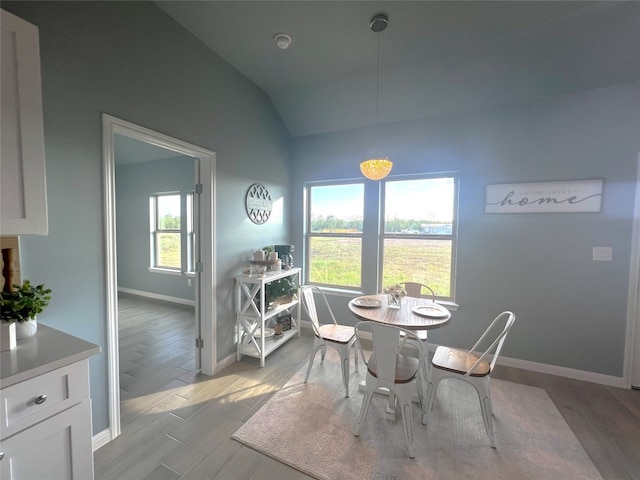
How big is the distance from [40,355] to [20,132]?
0.97m

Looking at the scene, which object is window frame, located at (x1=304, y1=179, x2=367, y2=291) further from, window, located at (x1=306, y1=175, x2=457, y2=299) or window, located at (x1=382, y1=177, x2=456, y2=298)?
window, located at (x1=382, y1=177, x2=456, y2=298)

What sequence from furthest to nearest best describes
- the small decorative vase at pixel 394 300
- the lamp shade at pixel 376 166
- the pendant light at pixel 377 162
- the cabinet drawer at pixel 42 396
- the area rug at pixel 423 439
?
the small decorative vase at pixel 394 300, the lamp shade at pixel 376 166, the pendant light at pixel 377 162, the area rug at pixel 423 439, the cabinet drawer at pixel 42 396

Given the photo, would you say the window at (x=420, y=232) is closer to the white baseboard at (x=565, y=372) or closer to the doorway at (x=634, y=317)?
the white baseboard at (x=565, y=372)

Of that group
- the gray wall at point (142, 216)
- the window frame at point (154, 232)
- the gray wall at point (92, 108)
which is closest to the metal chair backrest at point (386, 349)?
the gray wall at point (92, 108)

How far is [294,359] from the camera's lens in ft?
9.61

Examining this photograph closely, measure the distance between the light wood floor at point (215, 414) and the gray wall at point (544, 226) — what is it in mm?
495

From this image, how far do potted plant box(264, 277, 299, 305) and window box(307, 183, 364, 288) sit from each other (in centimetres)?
73

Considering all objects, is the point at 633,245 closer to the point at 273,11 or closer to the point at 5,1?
the point at 273,11

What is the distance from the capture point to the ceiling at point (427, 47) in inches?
78.5

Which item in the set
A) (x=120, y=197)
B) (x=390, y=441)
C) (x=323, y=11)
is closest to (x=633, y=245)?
(x=390, y=441)

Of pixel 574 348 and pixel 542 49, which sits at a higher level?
pixel 542 49

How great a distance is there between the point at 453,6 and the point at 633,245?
107 inches

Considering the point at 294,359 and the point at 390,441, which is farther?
the point at 294,359

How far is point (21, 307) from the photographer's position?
114cm
